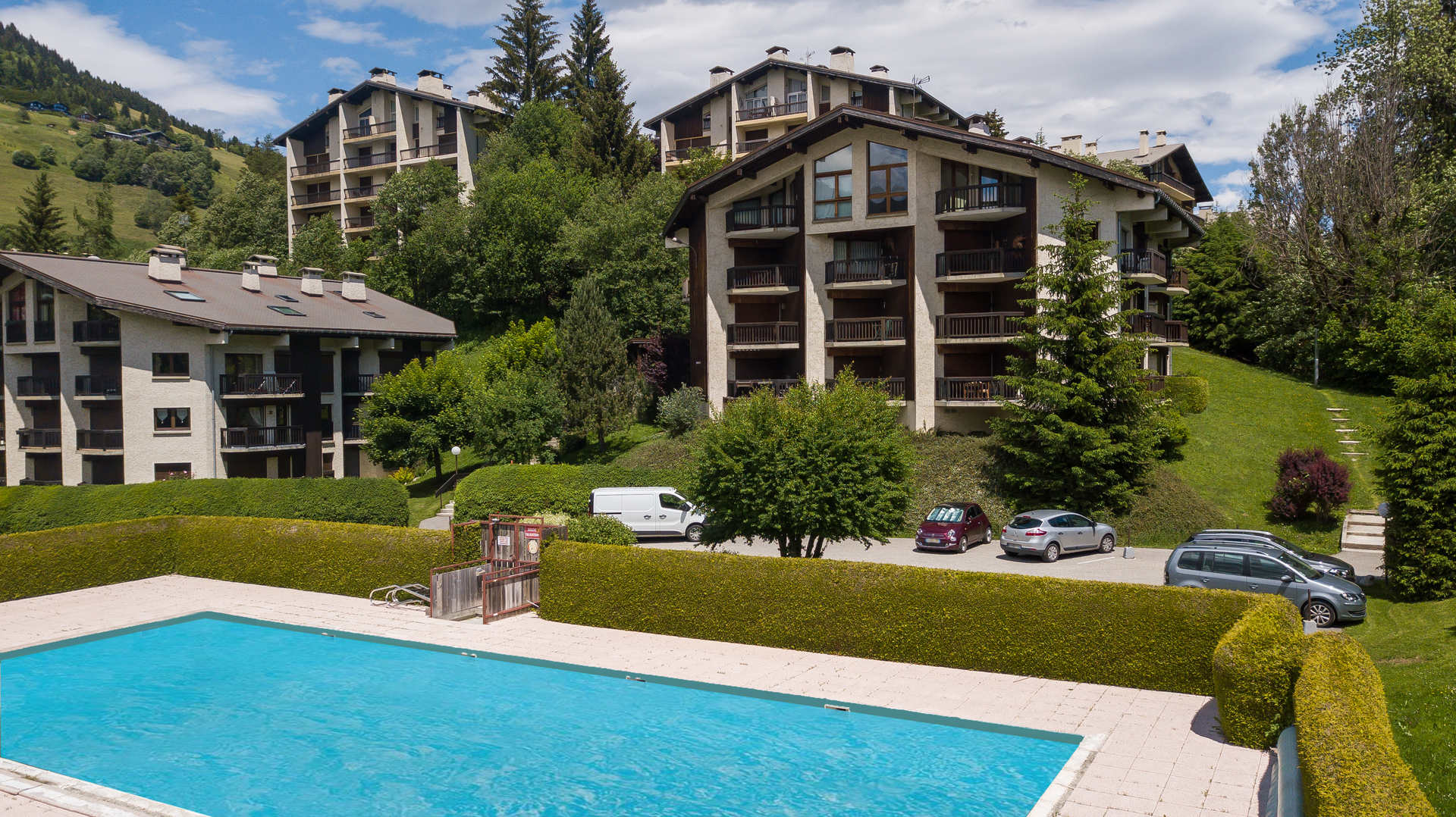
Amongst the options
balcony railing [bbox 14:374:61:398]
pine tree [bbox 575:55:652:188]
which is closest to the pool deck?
balcony railing [bbox 14:374:61:398]

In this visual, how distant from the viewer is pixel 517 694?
16.8 m

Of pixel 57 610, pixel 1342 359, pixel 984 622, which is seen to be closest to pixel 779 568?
pixel 984 622

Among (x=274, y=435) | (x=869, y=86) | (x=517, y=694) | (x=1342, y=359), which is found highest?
(x=869, y=86)

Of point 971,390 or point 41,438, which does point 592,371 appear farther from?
point 41,438

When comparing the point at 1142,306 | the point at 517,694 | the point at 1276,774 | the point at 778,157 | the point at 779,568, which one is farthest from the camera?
A: the point at 1142,306

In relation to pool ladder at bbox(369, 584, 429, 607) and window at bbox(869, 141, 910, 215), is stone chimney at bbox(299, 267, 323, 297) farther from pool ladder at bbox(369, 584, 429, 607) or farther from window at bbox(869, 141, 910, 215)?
pool ladder at bbox(369, 584, 429, 607)

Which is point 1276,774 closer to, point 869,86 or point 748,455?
point 748,455

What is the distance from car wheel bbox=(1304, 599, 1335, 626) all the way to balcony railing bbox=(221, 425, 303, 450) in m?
39.1

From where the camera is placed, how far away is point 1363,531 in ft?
95.1

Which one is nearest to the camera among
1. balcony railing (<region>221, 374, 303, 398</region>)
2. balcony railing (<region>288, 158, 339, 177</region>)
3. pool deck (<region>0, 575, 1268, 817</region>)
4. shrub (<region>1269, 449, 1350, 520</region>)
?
pool deck (<region>0, 575, 1268, 817</region>)

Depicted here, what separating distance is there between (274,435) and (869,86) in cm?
4200

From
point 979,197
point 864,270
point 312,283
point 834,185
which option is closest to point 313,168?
point 312,283

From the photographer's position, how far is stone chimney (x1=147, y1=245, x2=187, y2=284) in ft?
138

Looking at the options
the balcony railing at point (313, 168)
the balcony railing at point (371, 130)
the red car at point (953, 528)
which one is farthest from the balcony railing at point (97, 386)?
the balcony railing at point (313, 168)
